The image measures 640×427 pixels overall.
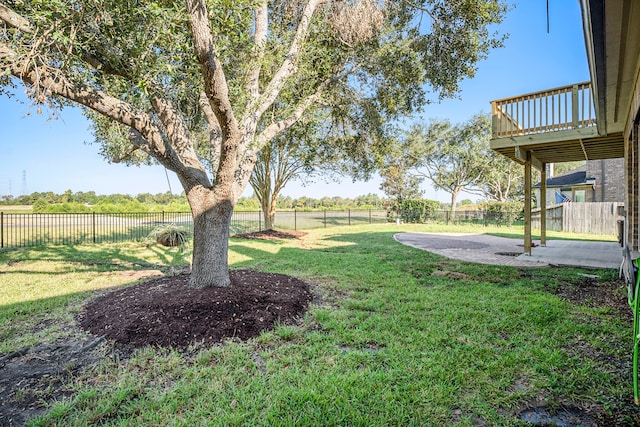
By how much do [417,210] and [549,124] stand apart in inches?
585

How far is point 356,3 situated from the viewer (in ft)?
18.1

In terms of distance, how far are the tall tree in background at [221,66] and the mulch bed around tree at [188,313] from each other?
1.39 feet

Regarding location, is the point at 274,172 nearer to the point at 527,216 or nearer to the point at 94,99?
the point at 527,216

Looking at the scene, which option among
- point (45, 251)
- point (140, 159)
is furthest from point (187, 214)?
point (45, 251)

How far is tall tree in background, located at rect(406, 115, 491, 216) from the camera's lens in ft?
78.0

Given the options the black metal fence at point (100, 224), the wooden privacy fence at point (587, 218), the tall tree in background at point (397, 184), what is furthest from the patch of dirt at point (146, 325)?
the tall tree in background at point (397, 184)

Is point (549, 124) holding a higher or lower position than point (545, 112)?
lower

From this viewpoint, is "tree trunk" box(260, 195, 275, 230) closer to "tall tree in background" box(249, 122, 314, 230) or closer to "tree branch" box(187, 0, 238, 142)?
"tall tree in background" box(249, 122, 314, 230)

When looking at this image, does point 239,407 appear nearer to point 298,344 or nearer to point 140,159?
point 298,344

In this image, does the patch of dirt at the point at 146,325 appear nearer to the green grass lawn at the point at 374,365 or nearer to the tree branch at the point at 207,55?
the green grass lawn at the point at 374,365

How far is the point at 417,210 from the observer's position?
21.4 meters

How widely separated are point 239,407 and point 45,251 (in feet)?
32.9

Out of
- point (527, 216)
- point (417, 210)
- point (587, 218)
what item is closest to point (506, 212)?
point (587, 218)

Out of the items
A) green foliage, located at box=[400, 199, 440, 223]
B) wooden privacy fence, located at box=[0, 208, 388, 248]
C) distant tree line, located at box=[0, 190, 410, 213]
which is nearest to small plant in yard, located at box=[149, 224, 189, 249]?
wooden privacy fence, located at box=[0, 208, 388, 248]
